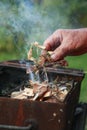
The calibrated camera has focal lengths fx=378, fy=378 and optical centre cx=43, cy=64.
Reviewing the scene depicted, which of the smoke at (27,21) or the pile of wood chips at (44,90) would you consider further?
the smoke at (27,21)

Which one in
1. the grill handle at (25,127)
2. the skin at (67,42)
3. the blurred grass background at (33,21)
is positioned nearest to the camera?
the grill handle at (25,127)

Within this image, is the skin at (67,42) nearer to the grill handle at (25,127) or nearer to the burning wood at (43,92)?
the burning wood at (43,92)

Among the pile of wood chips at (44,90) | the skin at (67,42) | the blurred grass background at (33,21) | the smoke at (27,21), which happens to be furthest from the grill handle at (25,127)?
the smoke at (27,21)

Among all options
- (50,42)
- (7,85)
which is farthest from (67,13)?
(7,85)

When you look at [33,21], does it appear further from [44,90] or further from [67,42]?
[44,90]

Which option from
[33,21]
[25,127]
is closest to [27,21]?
[33,21]

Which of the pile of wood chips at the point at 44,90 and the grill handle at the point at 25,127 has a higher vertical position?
the pile of wood chips at the point at 44,90

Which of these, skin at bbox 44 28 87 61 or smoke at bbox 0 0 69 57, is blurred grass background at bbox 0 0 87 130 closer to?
smoke at bbox 0 0 69 57
